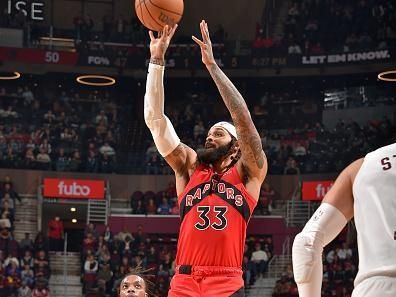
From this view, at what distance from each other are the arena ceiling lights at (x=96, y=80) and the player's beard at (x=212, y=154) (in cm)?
2163

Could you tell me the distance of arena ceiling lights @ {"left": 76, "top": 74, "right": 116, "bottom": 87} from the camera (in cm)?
2680

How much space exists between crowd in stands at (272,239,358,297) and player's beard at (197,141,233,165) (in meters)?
13.8

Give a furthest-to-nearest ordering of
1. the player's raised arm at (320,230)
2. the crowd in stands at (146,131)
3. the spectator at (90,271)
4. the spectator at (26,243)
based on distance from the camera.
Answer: the crowd in stands at (146,131), the spectator at (26,243), the spectator at (90,271), the player's raised arm at (320,230)

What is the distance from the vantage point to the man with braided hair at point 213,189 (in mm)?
4980

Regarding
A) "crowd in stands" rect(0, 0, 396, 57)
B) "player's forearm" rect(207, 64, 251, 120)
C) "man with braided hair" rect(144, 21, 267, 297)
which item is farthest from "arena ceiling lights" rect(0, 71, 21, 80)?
"player's forearm" rect(207, 64, 251, 120)

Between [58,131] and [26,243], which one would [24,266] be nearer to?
[26,243]

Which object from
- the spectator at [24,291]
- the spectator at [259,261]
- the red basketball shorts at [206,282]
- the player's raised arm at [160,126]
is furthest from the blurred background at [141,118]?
the red basketball shorts at [206,282]

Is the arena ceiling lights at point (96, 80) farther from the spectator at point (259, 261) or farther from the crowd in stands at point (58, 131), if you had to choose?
the spectator at point (259, 261)

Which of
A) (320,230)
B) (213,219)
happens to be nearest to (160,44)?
(213,219)

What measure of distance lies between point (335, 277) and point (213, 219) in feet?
48.4

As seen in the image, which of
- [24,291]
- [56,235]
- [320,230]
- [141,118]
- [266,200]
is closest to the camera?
[320,230]

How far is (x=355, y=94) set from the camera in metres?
26.9

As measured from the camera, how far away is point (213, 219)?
5.07 m

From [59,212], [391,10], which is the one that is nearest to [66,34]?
[59,212]
